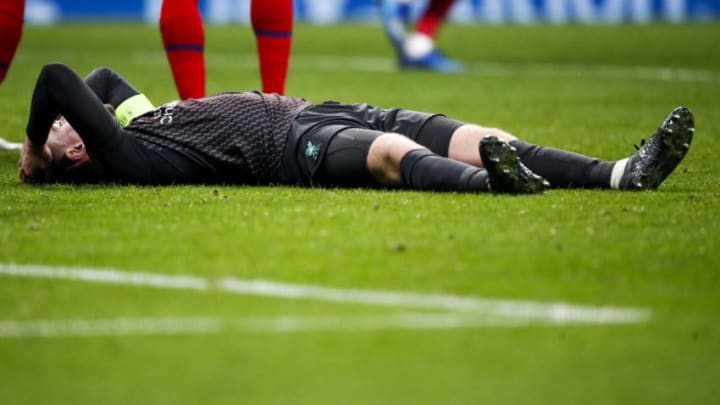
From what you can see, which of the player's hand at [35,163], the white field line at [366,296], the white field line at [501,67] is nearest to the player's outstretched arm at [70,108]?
the player's hand at [35,163]

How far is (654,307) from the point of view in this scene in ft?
12.8

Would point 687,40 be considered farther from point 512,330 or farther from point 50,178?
point 512,330

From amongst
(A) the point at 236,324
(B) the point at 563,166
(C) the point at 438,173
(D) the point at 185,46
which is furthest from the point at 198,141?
(A) the point at 236,324

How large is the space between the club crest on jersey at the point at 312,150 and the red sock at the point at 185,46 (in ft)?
5.00

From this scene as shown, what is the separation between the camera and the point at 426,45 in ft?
47.5

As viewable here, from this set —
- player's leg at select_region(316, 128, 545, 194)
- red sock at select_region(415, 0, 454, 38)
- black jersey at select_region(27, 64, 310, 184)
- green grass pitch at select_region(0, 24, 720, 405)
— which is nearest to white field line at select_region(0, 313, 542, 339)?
green grass pitch at select_region(0, 24, 720, 405)

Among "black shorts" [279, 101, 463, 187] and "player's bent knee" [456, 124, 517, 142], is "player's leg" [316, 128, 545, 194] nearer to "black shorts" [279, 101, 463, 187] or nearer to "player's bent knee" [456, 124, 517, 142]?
"black shorts" [279, 101, 463, 187]

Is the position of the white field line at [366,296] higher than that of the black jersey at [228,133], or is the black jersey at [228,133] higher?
the white field line at [366,296]

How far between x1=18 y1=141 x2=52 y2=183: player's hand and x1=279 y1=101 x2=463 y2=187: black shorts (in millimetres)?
1038

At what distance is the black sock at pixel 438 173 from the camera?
5.53 meters

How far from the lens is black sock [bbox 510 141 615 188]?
19.0ft

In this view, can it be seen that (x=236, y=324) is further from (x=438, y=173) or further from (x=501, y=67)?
(x=501, y=67)

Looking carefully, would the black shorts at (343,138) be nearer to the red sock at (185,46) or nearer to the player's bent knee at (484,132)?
the player's bent knee at (484,132)

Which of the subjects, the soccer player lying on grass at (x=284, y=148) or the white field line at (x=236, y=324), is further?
the soccer player lying on grass at (x=284, y=148)
